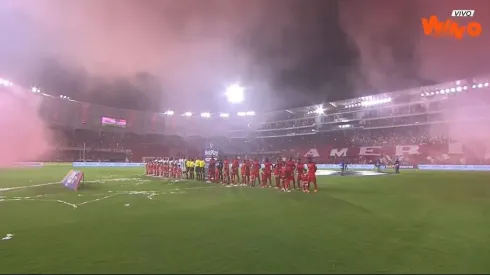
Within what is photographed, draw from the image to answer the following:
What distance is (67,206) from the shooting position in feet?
39.8

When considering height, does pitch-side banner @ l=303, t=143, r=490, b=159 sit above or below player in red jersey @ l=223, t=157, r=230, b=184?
above

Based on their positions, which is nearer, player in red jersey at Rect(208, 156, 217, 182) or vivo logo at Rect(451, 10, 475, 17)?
Result: vivo logo at Rect(451, 10, 475, 17)

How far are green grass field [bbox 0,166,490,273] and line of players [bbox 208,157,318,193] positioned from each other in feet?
13.7

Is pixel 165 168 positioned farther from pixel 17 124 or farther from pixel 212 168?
pixel 17 124

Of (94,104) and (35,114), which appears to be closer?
(35,114)

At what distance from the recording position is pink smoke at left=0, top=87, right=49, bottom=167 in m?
14.0

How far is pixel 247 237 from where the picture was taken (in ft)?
23.9

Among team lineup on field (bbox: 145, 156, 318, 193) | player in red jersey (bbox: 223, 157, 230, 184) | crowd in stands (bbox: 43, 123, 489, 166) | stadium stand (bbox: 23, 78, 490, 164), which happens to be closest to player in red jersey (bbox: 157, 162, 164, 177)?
team lineup on field (bbox: 145, 156, 318, 193)

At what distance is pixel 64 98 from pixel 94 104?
51.8 feet

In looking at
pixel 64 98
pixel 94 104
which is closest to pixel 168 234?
pixel 64 98

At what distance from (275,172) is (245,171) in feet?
10.2

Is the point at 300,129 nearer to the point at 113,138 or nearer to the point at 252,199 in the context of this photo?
the point at 113,138

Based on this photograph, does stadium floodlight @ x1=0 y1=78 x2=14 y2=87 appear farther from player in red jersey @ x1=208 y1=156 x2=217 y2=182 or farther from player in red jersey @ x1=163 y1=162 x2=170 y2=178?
player in red jersey @ x1=163 y1=162 x2=170 y2=178

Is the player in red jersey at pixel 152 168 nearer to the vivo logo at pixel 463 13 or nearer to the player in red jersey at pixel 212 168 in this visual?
the player in red jersey at pixel 212 168
